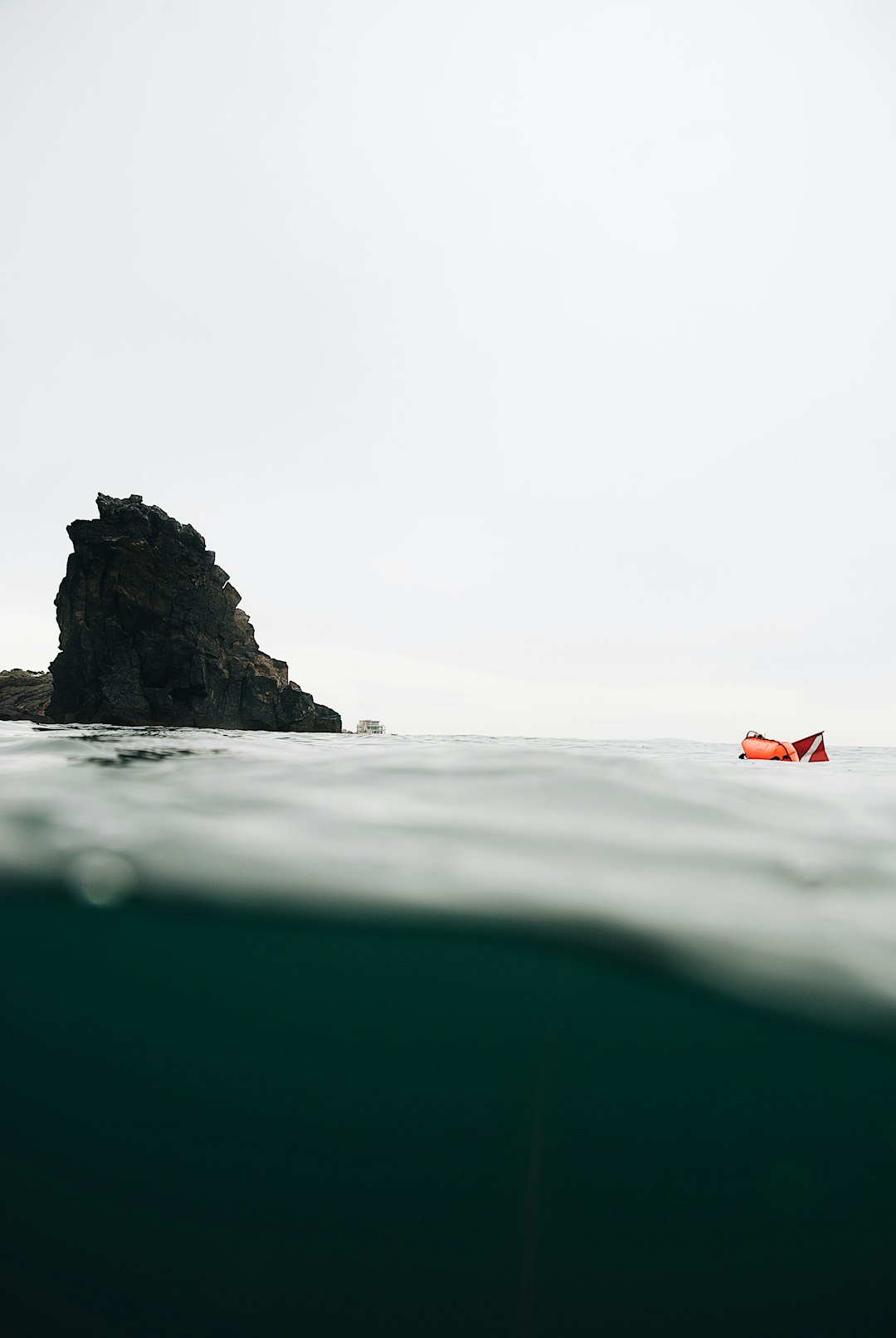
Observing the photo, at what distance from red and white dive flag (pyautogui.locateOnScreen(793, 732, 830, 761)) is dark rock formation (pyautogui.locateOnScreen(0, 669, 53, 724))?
5164cm

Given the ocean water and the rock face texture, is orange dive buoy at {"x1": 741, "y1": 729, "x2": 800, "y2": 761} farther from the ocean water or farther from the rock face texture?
the rock face texture

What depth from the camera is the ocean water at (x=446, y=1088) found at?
124 centimetres

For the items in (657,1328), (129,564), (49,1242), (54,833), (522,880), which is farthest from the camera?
(129,564)

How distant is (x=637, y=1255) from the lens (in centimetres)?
129

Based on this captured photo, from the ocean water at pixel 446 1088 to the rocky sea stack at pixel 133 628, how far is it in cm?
4196

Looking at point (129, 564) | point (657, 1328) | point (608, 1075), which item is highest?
point (129, 564)

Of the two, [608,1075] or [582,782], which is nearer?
[608,1075]

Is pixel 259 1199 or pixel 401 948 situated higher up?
pixel 401 948

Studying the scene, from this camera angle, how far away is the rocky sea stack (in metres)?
39.2

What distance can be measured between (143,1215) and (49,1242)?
211 mm

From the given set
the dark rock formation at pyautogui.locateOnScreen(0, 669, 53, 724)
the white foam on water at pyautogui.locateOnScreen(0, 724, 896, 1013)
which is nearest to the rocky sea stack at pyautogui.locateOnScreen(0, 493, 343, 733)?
the dark rock formation at pyautogui.locateOnScreen(0, 669, 53, 724)

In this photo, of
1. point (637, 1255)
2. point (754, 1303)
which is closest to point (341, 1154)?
point (637, 1255)

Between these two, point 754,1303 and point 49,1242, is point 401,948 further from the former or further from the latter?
point 754,1303

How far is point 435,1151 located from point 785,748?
15838mm
